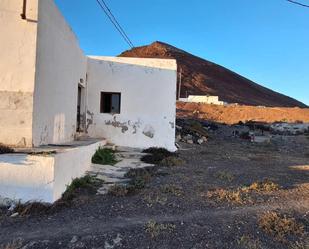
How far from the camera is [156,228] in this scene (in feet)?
19.1

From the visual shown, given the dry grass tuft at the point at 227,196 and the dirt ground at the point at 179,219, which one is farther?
the dry grass tuft at the point at 227,196

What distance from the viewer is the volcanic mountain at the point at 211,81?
3290 inches

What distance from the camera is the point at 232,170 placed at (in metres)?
11.4

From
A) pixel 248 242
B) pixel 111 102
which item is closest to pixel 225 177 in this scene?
pixel 248 242

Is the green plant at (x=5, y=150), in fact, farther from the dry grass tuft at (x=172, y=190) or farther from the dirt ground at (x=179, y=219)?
the dry grass tuft at (x=172, y=190)

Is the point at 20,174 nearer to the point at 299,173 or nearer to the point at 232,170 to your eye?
the point at 232,170

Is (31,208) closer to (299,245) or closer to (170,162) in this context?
(299,245)

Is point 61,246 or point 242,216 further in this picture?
point 242,216

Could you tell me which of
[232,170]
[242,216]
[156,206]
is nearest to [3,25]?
[156,206]

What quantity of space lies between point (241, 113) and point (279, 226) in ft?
122

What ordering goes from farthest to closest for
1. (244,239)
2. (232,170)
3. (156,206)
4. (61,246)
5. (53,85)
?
(232,170), (53,85), (156,206), (244,239), (61,246)

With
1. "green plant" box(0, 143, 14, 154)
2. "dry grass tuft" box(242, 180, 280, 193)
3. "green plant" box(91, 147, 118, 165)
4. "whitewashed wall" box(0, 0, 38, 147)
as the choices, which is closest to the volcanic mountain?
"green plant" box(91, 147, 118, 165)

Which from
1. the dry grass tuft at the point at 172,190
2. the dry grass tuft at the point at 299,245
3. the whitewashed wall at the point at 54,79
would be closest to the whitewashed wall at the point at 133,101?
the whitewashed wall at the point at 54,79

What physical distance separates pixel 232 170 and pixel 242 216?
4970 millimetres
